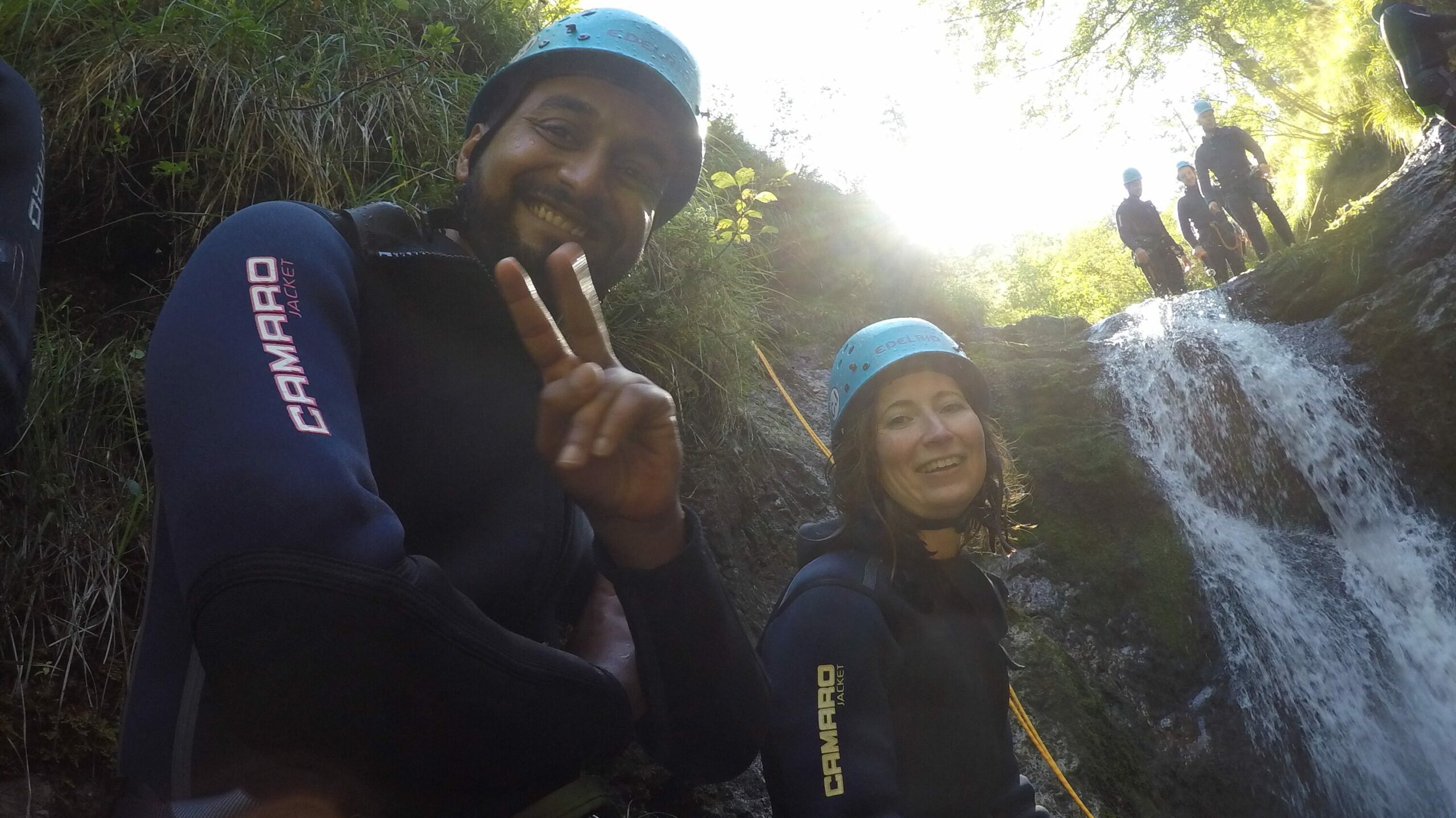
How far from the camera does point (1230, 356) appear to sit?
26.1 feet

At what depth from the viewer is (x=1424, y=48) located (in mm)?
6789

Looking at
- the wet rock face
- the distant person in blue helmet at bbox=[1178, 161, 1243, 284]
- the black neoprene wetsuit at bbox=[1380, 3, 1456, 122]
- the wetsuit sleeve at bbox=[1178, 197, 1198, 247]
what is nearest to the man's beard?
the wet rock face

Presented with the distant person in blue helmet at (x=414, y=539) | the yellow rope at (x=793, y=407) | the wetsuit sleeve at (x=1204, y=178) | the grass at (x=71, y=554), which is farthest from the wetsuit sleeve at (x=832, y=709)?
the wetsuit sleeve at (x=1204, y=178)

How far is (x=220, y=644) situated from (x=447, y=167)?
3047 mm

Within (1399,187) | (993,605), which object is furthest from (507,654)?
(1399,187)

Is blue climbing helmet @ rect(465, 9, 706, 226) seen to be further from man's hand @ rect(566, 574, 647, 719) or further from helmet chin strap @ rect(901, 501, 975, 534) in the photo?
helmet chin strap @ rect(901, 501, 975, 534)

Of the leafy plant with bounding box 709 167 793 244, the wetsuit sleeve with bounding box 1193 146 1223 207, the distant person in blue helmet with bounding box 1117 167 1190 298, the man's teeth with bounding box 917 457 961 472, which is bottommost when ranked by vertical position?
the man's teeth with bounding box 917 457 961 472

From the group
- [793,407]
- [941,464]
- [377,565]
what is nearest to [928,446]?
[941,464]

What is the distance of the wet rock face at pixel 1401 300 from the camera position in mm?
6703

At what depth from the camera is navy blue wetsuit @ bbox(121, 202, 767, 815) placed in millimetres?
830

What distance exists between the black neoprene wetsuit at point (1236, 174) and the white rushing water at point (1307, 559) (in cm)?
236

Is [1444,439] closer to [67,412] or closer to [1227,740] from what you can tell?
[1227,740]

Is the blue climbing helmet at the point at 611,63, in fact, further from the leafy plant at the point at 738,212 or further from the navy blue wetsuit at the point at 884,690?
the leafy plant at the point at 738,212

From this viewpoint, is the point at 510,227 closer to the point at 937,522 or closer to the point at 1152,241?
the point at 937,522
